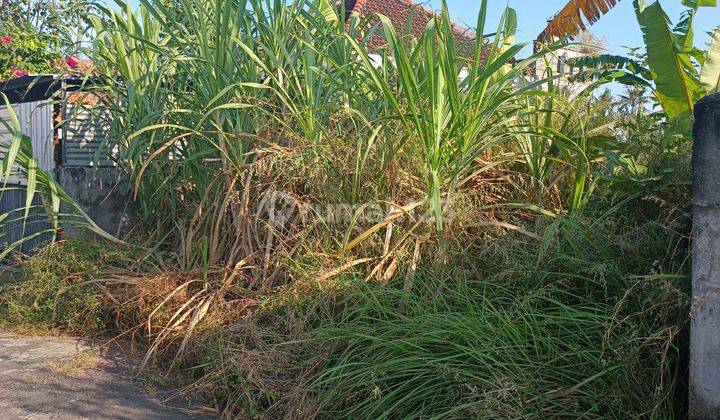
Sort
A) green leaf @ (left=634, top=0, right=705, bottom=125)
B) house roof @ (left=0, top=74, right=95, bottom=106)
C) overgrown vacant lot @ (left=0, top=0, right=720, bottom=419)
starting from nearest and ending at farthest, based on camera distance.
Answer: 1. overgrown vacant lot @ (left=0, top=0, right=720, bottom=419)
2. green leaf @ (left=634, top=0, right=705, bottom=125)
3. house roof @ (left=0, top=74, right=95, bottom=106)

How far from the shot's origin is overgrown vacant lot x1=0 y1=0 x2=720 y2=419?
3365 millimetres

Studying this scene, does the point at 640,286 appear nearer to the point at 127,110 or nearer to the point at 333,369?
the point at 333,369

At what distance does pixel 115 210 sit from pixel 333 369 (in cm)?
349

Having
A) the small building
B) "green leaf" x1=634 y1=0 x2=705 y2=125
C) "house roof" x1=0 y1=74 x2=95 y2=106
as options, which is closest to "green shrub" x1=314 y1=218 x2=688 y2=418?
"green leaf" x1=634 y1=0 x2=705 y2=125

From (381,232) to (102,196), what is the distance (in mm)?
3019

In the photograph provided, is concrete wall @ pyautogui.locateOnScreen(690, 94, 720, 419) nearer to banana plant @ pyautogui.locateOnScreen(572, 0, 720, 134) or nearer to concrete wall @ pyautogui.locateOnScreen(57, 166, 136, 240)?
banana plant @ pyautogui.locateOnScreen(572, 0, 720, 134)

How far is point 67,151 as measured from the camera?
23.8 feet

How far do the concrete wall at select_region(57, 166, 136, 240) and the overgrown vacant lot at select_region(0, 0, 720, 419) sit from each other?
Result: 35 centimetres

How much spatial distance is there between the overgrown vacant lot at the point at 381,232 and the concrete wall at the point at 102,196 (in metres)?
0.35

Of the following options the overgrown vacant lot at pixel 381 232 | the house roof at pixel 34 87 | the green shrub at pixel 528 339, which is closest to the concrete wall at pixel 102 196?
the overgrown vacant lot at pixel 381 232

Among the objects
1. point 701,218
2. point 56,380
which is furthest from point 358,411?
point 56,380

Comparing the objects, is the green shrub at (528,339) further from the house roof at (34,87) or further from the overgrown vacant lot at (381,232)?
the house roof at (34,87)

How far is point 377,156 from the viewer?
458 cm

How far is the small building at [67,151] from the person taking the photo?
20.5 ft
